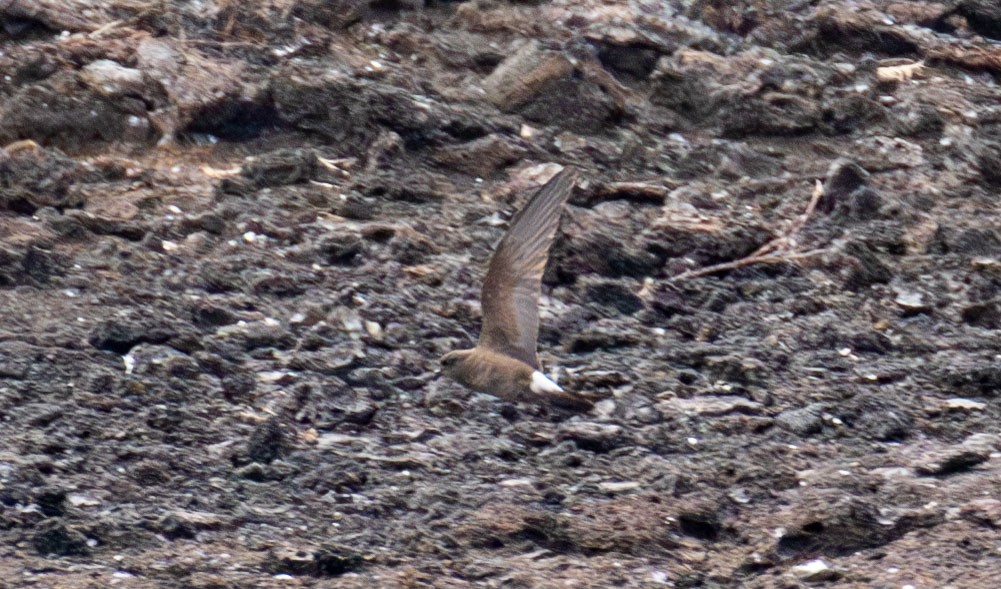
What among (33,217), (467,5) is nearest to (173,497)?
(33,217)

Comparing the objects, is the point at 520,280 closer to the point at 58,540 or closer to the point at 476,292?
the point at 476,292

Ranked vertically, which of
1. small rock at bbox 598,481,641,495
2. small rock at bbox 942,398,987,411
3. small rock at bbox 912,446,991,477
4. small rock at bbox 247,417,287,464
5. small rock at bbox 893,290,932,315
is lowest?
small rock at bbox 942,398,987,411

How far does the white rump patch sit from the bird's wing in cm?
6

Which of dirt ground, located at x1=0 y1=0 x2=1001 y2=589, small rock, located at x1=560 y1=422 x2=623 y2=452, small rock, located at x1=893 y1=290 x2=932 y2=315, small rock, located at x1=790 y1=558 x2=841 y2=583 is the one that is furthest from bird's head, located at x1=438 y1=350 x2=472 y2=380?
small rock, located at x1=893 y1=290 x2=932 y2=315

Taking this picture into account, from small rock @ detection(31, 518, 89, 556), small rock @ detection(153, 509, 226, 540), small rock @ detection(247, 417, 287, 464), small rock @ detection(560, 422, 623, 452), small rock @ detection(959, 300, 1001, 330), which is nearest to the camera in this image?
small rock @ detection(31, 518, 89, 556)

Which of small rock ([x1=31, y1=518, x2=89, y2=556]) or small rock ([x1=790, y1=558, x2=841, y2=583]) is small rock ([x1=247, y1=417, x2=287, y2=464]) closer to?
small rock ([x1=31, y1=518, x2=89, y2=556])

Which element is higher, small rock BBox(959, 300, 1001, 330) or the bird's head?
the bird's head

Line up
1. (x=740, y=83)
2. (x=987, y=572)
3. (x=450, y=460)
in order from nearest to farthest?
1. (x=987, y=572)
2. (x=450, y=460)
3. (x=740, y=83)

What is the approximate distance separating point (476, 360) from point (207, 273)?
4.86 feet

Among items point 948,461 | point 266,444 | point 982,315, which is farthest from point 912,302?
point 266,444

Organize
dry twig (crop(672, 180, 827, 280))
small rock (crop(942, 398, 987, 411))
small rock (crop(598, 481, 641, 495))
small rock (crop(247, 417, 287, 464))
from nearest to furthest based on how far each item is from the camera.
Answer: small rock (crop(598, 481, 641, 495)), small rock (crop(247, 417, 287, 464)), small rock (crop(942, 398, 987, 411)), dry twig (crop(672, 180, 827, 280))

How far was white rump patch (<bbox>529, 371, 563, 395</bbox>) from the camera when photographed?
6980 mm

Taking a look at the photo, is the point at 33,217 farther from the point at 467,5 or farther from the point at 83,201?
the point at 467,5

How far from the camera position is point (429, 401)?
7.22 metres
